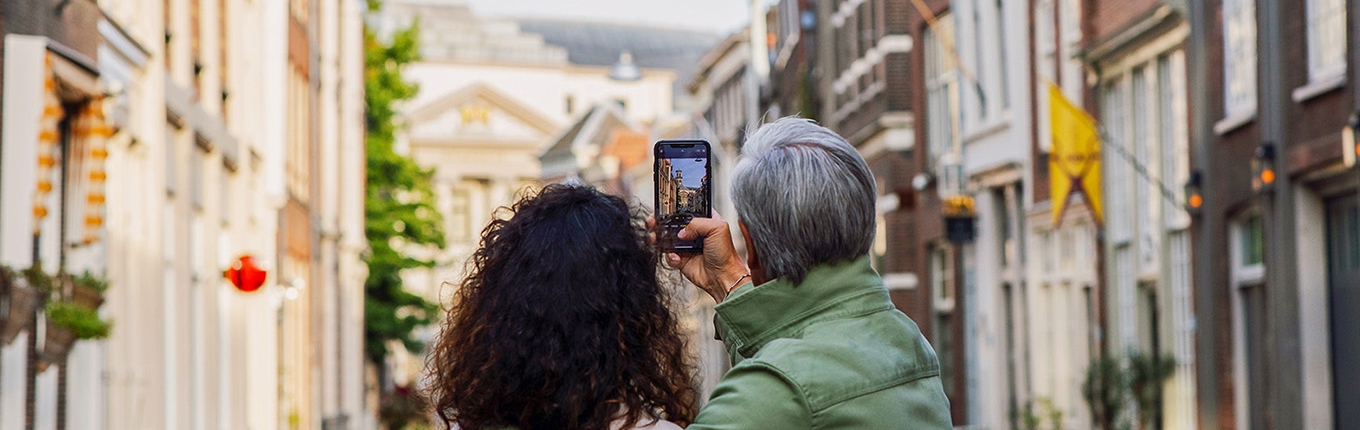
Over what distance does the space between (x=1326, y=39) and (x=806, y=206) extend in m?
12.4

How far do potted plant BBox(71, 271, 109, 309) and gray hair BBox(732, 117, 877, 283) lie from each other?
7.64m

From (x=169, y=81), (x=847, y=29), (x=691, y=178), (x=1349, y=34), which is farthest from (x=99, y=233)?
(x=847, y=29)

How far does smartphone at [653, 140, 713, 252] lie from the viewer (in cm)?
345

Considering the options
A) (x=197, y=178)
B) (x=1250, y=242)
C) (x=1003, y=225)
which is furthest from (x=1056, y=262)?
(x=197, y=178)

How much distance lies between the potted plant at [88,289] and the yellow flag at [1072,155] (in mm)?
11561

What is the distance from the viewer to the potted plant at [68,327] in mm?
10008

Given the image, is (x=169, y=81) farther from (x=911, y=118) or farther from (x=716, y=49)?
(x=716, y=49)

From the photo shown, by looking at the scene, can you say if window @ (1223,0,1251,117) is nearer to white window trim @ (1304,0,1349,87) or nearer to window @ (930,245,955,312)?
white window trim @ (1304,0,1349,87)

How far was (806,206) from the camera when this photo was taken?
10.3 ft

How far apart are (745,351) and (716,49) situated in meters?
54.1

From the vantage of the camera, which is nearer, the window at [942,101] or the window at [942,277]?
the window at [942,101]

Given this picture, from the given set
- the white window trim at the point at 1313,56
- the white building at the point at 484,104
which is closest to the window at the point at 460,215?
the white building at the point at 484,104

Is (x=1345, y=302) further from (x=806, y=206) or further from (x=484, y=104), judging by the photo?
(x=484, y=104)

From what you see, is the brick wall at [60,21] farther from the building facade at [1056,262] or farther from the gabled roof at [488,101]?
the gabled roof at [488,101]
